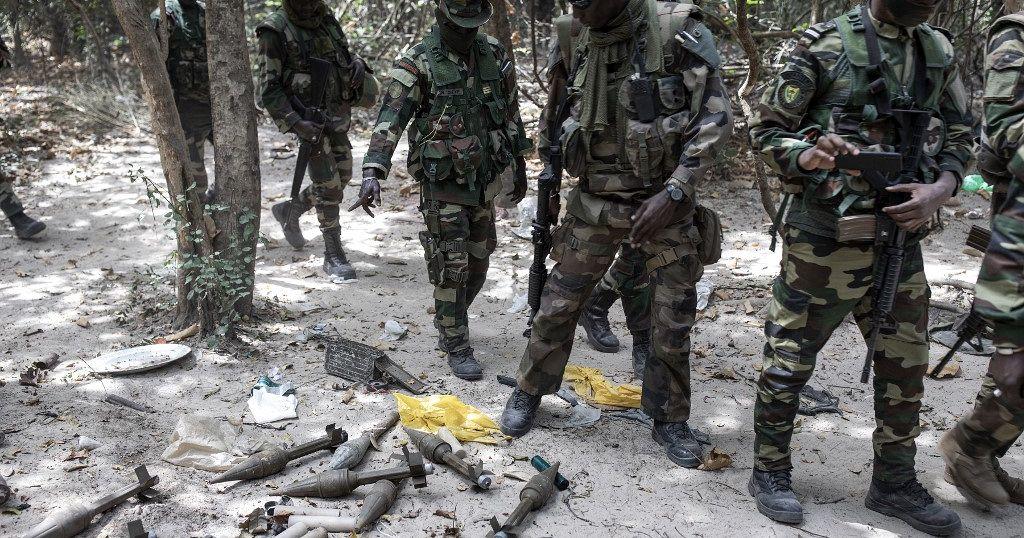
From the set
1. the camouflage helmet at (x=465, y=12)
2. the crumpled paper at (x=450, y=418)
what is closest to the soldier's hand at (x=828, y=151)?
the crumpled paper at (x=450, y=418)

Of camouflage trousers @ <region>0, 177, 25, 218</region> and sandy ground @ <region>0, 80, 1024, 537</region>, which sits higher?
camouflage trousers @ <region>0, 177, 25, 218</region>

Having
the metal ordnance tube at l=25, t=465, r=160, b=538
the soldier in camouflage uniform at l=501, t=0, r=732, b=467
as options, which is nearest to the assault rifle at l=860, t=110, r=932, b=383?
the soldier in camouflage uniform at l=501, t=0, r=732, b=467

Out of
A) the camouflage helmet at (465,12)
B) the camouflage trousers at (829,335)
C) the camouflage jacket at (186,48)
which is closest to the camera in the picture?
the camouflage trousers at (829,335)

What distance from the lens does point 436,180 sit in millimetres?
4469

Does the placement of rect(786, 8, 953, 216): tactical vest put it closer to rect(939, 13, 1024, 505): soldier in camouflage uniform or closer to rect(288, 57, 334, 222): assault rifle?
rect(939, 13, 1024, 505): soldier in camouflage uniform

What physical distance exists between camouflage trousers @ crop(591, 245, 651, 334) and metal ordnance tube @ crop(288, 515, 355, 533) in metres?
2.16

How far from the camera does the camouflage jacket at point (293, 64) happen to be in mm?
5650

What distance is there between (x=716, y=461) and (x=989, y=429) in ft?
3.80

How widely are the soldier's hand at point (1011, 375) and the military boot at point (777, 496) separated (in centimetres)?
109

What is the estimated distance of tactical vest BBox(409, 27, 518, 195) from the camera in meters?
4.40

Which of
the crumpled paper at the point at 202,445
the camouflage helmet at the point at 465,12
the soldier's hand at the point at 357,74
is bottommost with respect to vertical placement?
the crumpled paper at the point at 202,445

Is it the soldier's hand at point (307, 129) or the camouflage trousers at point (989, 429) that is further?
the soldier's hand at point (307, 129)

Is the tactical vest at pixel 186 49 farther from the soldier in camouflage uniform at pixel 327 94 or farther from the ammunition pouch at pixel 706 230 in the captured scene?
the ammunition pouch at pixel 706 230

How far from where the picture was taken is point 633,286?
15.2 feet
